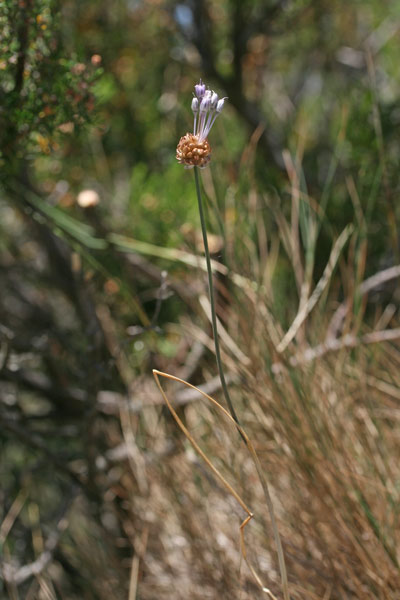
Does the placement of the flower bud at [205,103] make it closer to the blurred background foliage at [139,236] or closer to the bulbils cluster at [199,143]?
the bulbils cluster at [199,143]

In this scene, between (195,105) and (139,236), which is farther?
(139,236)

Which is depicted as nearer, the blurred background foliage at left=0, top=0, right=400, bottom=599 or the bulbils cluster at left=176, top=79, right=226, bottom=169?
the bulbils cluster at left=176, top=79, right=226, bottom=169

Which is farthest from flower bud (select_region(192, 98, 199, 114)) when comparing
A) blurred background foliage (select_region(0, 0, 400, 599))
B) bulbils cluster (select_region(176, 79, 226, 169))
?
blurred background foliage (select_region(0, 0, 400, 599))

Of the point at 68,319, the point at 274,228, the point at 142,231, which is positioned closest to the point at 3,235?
the point at 68,319

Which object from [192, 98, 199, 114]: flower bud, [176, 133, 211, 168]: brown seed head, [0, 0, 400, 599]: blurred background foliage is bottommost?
[0, 0, 400, 599]: blurred background foliage

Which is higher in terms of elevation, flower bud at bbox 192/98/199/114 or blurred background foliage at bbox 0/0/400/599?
flower bud at bbox 192/98/199/114

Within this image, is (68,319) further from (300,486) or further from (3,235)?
(300,486)

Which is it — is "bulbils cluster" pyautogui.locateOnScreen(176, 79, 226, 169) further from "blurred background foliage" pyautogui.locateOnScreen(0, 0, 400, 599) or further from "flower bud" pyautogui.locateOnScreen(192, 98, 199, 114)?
"blurred background foliage" pyautogui.locateOnScreen(0, 0, 400, 599)

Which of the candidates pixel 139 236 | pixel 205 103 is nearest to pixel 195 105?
pixel 205 103

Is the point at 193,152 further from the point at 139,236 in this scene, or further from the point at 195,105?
the point at 139,236

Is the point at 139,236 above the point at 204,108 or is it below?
below
